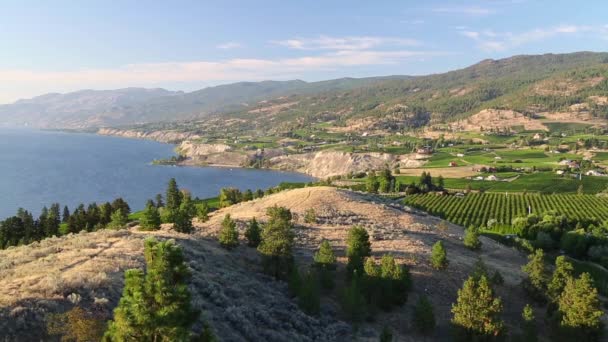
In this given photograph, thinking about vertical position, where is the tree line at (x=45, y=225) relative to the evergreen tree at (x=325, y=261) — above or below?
below

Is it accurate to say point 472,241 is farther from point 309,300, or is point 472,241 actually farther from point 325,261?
point 309,300

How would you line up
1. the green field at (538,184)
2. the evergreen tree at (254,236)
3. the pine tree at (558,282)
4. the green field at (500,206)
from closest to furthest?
the pine tree at (558,282) → the evergreen tree at (254,236) → the green field at (500,206) → the green field at (538,184)

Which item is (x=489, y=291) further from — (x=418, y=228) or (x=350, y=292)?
(x=418, y=228)

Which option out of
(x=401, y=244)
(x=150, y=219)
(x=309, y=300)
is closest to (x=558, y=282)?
(x=401, y=244)

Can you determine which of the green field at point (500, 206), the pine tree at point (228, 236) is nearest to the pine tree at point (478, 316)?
the pine tree at point (228, 236)

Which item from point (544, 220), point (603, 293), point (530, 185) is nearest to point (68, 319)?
point (603, 293)

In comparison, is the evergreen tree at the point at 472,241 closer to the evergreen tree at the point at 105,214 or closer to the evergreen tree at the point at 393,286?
the evergreen tree at the point at 393,286
